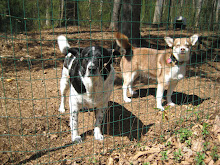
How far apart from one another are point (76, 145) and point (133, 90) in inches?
121

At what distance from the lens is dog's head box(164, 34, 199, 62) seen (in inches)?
169

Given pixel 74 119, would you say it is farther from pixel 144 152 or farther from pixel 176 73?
pixel 176 73

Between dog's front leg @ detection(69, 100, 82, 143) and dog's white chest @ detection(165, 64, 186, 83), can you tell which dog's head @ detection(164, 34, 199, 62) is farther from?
dog's front leg @ detection(69, 100, 82, 143)

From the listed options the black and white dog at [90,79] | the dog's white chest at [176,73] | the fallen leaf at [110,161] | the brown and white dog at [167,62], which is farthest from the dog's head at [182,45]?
the fallen leaf at [110,161]

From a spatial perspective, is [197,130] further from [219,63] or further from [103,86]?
[219,63]

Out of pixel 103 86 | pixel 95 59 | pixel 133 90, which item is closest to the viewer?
pixel 95 59

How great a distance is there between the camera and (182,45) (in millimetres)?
4348

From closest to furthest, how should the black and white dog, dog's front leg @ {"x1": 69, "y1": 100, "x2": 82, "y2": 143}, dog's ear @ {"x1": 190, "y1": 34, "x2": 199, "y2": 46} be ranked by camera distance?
1. the black and white dog
2. dog's front leg @ {"x1": 69, "y1": 100, "x2": 82, "y2": 143}
3. dog's ear @ {"x1": 190, "y1": 34, "x2": 199, "y2": 46}

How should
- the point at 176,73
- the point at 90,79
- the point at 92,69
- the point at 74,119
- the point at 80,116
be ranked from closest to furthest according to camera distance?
the point at 92,69 < the point at 90,79 < the point at 74,119 < the point at 80,116 < the point at 176,73

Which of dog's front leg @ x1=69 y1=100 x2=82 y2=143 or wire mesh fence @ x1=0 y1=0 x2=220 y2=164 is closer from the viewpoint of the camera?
→ wire mesh fence @ x1=0 y1=0 x2=220 y2=164

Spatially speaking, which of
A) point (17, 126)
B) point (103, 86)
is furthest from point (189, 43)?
point (17, 126)

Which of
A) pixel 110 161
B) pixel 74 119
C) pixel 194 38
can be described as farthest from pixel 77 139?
pixel 194 38

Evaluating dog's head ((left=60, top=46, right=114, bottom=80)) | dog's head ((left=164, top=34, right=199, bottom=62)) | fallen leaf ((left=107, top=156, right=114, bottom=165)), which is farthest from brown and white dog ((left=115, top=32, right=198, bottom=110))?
→ fallen leaf ((left=107, top=156, right=114, bottom=165))

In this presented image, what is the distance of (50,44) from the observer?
24.2ft
